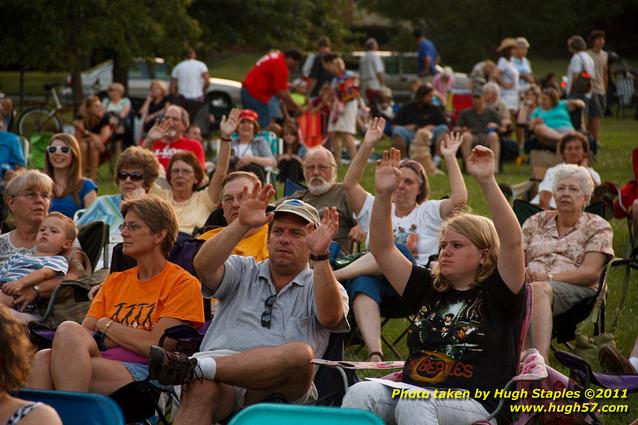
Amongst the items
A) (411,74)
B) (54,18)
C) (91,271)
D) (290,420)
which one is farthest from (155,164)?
(411,74)

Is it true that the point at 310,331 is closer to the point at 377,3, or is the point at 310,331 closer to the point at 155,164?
the point at 155,164

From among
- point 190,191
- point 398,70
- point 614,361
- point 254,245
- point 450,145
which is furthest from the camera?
point 398,70

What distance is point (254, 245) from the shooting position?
21.6 ft

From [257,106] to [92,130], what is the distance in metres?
2.40

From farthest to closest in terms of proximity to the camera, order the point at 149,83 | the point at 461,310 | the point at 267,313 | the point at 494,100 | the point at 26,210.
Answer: the point at 149,83, the point at 494,100, the point at 26,210, the point at 267,313, the point at 461,310

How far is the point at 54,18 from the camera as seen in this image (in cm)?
2177

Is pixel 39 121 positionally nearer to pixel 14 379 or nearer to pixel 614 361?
pixel 614 361

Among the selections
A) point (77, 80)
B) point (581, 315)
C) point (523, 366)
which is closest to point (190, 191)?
point (581, 315)

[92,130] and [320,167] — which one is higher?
[320,167]

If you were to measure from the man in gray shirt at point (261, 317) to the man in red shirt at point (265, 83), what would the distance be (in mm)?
10725

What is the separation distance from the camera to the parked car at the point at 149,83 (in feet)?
84.1

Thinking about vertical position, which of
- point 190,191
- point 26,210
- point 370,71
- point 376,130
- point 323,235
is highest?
point 376,130

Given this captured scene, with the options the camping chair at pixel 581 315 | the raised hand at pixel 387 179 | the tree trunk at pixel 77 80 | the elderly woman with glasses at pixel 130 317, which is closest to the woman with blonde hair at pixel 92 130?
the tree trunk at pixel 77 80

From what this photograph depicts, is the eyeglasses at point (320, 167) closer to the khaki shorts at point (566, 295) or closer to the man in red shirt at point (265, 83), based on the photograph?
the khaki shorts at point (566, 295)
